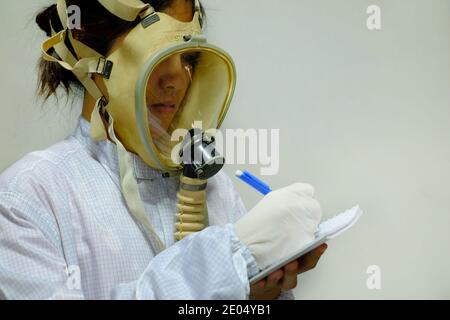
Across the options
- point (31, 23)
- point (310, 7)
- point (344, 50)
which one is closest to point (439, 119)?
point (344, 50)

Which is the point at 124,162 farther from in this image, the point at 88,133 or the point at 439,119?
the point at 439,119

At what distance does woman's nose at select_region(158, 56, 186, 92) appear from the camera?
4.03ft

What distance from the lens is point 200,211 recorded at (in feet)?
4.11

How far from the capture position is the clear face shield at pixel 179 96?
1.18 m

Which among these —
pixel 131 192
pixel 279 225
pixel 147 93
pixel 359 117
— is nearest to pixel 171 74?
pixel 147 93

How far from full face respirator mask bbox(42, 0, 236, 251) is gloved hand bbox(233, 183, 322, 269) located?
18cm

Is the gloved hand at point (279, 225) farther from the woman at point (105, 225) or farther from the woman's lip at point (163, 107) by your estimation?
the woman's lip at point (163, 107)

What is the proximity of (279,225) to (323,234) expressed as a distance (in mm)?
76

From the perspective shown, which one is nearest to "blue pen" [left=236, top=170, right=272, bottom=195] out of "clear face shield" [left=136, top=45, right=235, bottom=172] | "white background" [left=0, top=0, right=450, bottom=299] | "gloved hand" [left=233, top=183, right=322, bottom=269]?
"gloved hand" [left=233, top=183, right=322, bottom=269]

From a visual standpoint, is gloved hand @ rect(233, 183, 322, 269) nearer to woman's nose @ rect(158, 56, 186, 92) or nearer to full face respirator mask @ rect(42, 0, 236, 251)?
full face respirator mask @ rect(42, 0, 236, 251)

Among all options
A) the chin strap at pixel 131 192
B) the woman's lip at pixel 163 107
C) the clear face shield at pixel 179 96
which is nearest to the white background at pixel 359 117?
the clear face shield at pixel 179 96

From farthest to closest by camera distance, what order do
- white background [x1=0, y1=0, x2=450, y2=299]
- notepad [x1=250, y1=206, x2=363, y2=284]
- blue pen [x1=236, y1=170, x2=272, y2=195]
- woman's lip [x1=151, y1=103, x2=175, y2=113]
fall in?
1. white background [x1=0, y1=0, x2=450, y2=299]
2. woman's lip [x1=151, y1=103, x2=175, y2=113]
3. blue pen [x1=236, y1=170, x2=272, y2=195]
4. notepad [x1=250, y1=206, x2=363, y2=284]

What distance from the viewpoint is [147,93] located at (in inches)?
48.5
